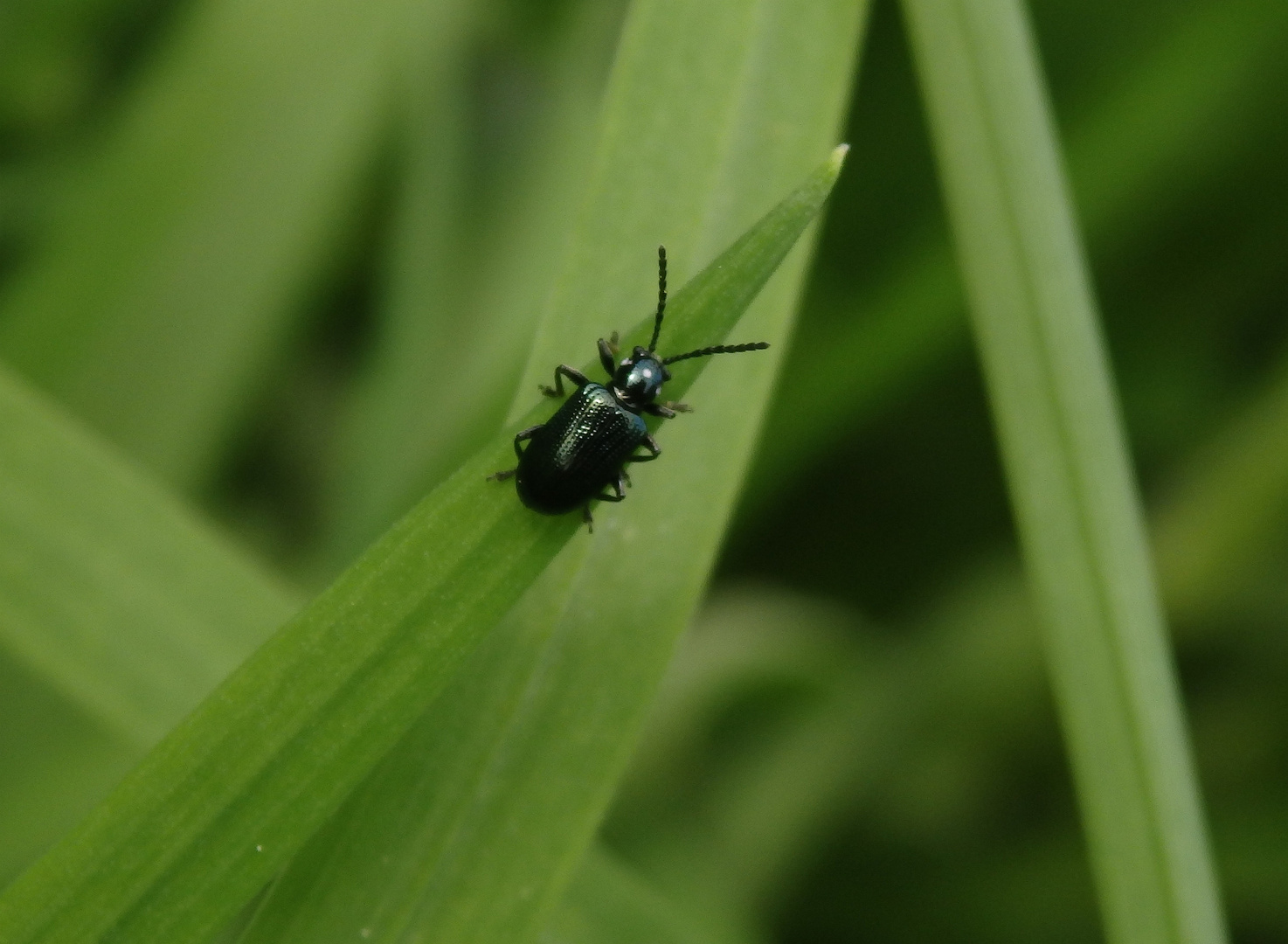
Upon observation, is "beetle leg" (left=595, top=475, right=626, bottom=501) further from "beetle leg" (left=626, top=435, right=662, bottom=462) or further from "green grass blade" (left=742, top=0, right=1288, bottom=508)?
"green grass blade" (left=742, top=0, right=1288, bottom=508)

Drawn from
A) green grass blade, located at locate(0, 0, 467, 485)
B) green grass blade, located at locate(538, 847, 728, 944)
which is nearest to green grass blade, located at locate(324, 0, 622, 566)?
green grass blade, located at locate(0, 0, 467, 485)

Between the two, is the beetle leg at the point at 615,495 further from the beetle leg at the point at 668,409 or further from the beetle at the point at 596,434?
the beetle leg at the point at 668,409

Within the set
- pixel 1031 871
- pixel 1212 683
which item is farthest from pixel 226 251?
pixel 1212 683

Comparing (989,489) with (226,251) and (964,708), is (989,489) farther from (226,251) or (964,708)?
(226,251)

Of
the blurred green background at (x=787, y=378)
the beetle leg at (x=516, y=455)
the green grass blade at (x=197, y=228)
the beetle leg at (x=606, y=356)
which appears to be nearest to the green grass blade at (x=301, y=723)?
the beetle leg at (x=516, y=455)

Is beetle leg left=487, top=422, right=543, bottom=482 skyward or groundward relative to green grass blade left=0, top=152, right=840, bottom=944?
skyward
